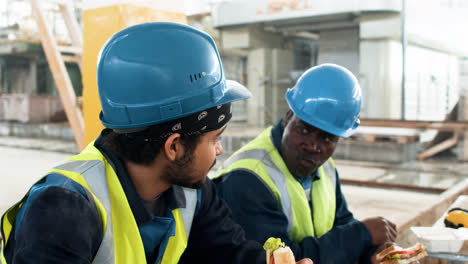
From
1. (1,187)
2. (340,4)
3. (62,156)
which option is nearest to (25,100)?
(62,156)

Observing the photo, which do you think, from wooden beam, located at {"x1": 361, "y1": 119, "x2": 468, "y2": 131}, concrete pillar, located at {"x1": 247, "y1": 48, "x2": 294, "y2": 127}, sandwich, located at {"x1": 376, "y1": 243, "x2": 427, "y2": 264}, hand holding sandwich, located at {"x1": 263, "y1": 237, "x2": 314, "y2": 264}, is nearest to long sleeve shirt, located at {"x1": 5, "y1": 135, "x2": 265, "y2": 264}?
hand holding sandwich, located at {"x1": 263, "y1": 237, "x2": 314, "y2": 264}

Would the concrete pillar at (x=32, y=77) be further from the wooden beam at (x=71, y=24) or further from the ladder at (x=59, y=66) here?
the ladder at (x=59, y=66)

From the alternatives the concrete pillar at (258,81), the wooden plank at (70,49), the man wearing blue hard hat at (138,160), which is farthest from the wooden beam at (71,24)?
the concrete pillar at (258,81)

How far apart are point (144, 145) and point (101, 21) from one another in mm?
3728

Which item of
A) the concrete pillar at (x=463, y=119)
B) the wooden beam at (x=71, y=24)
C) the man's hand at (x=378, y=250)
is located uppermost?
the wooden beam at (x=71, y=24)

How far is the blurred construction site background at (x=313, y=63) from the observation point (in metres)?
5.13

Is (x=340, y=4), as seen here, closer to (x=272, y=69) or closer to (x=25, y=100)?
(x=272, y=69)

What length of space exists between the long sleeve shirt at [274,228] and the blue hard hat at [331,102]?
1.54 ft

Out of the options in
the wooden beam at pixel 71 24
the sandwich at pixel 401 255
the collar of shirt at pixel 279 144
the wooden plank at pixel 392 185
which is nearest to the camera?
the sandwich at pixel 401 255

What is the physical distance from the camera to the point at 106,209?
4.47 feet

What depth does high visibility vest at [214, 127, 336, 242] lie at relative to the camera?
227 centimetres

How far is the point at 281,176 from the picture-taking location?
2.32m

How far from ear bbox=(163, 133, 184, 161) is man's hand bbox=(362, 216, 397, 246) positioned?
4.09 feet

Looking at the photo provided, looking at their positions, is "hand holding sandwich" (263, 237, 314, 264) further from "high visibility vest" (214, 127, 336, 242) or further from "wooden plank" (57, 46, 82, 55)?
"wooden plank" (57, 46, 82, 55)
